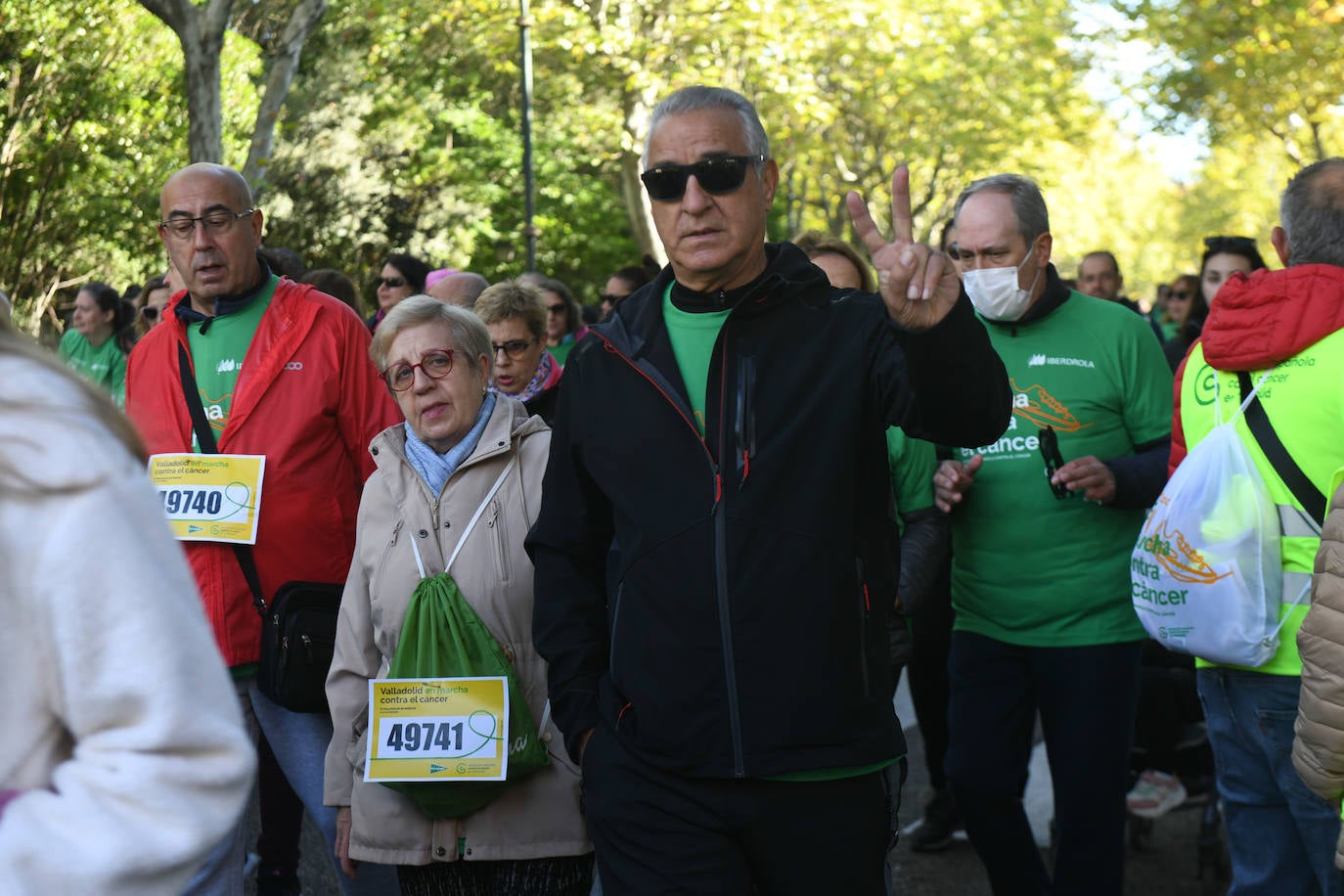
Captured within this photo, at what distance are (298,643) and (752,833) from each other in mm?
1650

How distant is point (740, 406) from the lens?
9.26ft

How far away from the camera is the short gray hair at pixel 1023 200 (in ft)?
14.6

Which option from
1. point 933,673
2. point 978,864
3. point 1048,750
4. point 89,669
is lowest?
point 978,864

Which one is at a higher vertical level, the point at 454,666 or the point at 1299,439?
the point at 1299,439

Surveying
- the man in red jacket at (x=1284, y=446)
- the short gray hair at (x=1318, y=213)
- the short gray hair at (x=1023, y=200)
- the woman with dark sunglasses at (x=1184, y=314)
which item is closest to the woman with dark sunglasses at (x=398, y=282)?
the woman with dark sunglasses at (x=1184, y=314)

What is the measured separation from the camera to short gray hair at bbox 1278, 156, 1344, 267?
3.50 metres

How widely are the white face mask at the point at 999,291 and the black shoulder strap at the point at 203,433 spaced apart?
221 centimetres

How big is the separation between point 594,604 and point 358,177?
28.0 m

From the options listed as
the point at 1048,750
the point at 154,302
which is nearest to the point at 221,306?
the point at 1048,750

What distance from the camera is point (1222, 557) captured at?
11.5 feet

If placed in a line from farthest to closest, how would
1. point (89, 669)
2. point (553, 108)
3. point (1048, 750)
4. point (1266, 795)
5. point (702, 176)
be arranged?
point (553, 108), point (1048, 750), point (1266, 795), point (702, 176), point (89, 669)

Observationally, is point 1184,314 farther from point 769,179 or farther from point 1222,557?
point 769,179

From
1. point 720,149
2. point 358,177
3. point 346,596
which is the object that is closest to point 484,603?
point 346,596

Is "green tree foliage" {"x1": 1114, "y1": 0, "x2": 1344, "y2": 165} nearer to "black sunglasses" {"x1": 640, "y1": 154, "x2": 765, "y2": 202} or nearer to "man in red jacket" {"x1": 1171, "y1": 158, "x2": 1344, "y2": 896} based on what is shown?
"man in red jacket" {"x1": 1171, "y1": 158, "x2": 1344, "y2": 896}
